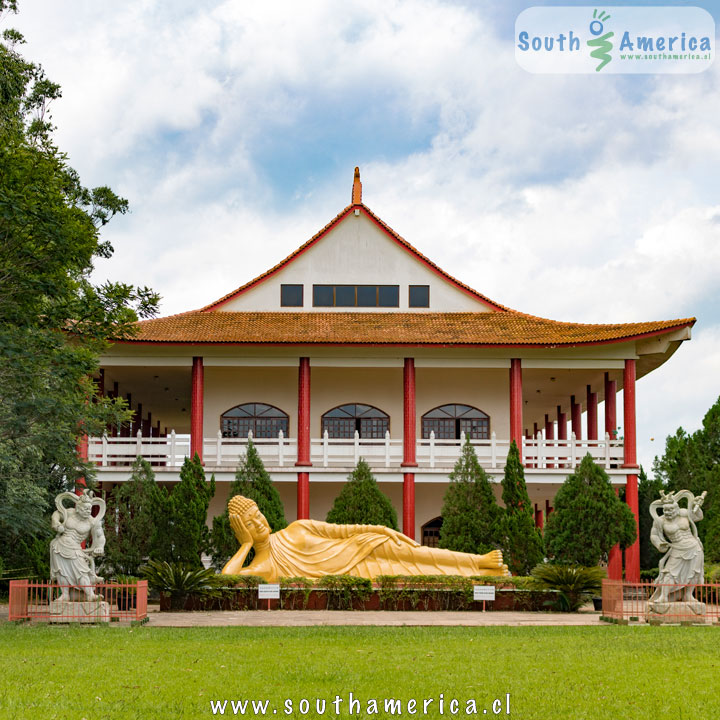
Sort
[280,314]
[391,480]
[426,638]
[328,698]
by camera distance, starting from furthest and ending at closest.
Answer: [280,314], [391,480], [426,638], [328,698]

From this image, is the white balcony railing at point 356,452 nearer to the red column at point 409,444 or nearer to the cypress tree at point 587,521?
the red column at point 409,444

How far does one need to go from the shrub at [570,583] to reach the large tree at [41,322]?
9.92 meters

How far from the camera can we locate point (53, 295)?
18.3 metres

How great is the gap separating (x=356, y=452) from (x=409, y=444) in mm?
1526

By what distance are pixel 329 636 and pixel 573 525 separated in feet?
43.5

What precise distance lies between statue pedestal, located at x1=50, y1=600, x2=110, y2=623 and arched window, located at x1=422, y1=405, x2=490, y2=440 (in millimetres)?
16409

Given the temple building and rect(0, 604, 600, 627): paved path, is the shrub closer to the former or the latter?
rect(0, 604, 600, 627): paved path

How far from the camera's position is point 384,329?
29516mm

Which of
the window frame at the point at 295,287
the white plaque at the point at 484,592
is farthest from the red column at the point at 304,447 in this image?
the white plaque at the point at 484,592

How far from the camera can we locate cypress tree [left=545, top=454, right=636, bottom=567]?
2592 centimetres

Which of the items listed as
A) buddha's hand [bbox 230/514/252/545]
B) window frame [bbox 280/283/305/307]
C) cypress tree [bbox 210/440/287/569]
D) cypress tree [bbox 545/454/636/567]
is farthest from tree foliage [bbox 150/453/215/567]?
cypress tree [bbox 545/454/636/567]

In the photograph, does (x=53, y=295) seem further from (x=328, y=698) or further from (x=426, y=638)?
(x=328, y=698)

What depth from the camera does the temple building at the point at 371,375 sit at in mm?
28391

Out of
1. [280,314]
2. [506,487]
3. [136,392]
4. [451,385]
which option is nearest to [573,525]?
[506,487]
